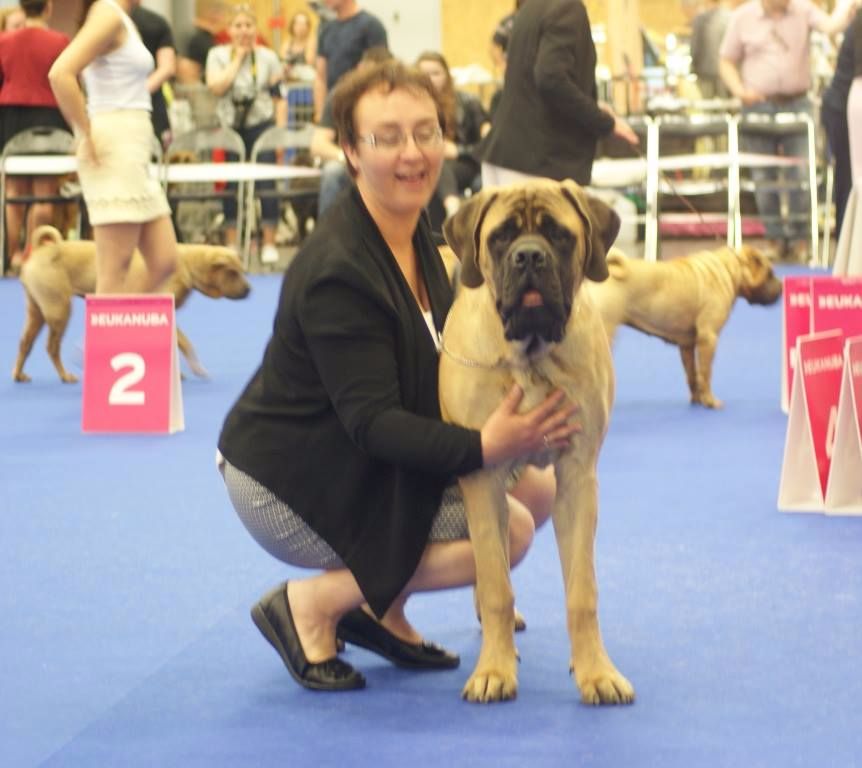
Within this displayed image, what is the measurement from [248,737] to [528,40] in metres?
4.04

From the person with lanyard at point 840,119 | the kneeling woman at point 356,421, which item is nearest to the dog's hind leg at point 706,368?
the person with lanyard at point 840,119

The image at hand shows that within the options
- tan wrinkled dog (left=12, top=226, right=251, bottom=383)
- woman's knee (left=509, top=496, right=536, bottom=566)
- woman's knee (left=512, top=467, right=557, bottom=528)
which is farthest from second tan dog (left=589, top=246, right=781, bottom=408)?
woman's knee (left=509, top=496, right=536, bottom=566)

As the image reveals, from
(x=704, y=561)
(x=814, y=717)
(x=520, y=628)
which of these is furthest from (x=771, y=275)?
(x=814, y=717)

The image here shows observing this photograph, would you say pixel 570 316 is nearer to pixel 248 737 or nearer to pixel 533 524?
pixel 533 524

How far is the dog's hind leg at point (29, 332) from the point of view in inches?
273

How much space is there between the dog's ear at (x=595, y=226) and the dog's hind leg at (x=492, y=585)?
414mm

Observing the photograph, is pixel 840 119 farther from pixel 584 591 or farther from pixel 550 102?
pixel 584 591

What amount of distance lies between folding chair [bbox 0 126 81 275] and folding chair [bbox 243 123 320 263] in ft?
4.78

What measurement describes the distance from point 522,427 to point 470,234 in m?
0.37

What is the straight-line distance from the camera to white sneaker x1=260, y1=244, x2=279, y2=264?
1251 cm

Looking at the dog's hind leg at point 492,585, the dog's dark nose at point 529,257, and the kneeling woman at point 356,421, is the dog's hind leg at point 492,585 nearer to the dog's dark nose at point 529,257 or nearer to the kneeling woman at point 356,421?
the kneeling woman at point 356,421

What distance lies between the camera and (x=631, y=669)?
2857 mm


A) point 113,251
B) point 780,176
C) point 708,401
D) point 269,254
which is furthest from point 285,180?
point 708,401

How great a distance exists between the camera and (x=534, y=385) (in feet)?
8.63
